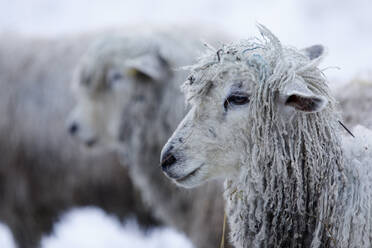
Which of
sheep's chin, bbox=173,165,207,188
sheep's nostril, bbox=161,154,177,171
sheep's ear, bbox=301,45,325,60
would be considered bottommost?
sheep's chin, bbox=173,165,207,188

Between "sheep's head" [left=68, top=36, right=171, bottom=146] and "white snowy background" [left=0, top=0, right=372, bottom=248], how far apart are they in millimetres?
1152

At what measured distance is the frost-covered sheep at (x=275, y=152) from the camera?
2.14 metres

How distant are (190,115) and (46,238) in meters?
4.00

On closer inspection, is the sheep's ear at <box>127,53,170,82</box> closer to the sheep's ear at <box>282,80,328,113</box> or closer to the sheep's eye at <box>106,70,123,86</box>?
the sheep's eye at <box>106,70,123,86</box>

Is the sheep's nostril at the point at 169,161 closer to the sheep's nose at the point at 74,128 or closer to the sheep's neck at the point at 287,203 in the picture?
the sheep's neck at the point at 287,203

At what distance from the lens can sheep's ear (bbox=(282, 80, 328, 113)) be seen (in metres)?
2.02

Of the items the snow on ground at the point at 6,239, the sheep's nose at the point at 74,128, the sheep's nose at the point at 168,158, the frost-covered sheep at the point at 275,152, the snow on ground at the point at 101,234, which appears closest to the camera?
the frost-covered sheep at the point at 275,152

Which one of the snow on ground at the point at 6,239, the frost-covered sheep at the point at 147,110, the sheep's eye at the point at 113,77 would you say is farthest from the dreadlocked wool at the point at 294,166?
the snow on ground at the point at 6,239

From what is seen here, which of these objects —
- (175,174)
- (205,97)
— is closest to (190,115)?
(205,97)

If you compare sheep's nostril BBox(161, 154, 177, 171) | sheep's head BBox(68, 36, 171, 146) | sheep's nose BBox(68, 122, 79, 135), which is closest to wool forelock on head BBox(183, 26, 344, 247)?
sheep's nostril BBox(161, 154, 177, 171)

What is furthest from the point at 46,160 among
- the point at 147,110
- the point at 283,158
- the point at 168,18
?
the point at 283,158

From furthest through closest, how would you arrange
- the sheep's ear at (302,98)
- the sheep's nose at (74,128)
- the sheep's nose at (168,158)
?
the sheep's nose at (74,128) → the sheep's nose at (168,158) → the sheep's ear at (302,98)

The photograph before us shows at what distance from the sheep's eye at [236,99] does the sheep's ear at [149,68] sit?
1.84 meters

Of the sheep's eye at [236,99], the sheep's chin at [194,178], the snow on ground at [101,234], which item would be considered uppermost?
the snow on ground at [101,234]
